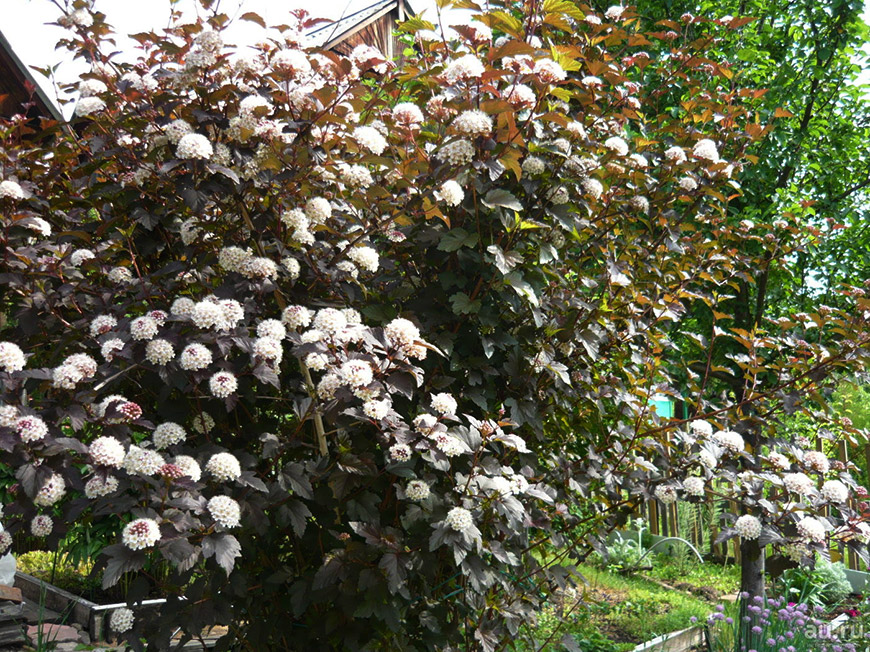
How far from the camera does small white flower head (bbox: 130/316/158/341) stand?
1.61 metres

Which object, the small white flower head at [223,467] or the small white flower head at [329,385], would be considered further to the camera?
the small white flower head at [329,385]

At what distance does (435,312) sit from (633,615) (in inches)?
104

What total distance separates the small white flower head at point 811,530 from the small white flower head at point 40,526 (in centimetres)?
190

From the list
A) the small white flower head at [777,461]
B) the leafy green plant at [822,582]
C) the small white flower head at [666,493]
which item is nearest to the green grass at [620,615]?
the leafy green plant at [822,582]

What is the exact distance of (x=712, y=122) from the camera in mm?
3109

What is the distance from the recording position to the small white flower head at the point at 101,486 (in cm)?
145

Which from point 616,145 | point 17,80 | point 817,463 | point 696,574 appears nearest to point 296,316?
point 616,145

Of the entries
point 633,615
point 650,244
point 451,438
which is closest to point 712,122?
point 650,244

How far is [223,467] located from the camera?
1533 mm

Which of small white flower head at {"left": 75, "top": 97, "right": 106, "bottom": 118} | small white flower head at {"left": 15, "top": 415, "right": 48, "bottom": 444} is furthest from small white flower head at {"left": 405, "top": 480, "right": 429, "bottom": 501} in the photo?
small white flower head at {"left": 75, "top": 97, "right": 106, "bottom": 118}

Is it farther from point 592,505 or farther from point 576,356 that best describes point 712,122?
point 592,505

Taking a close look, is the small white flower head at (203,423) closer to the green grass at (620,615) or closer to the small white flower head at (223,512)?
the small white flower head at (223,512)

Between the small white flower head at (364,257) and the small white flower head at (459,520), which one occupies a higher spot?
the small white flower head at (364,257)

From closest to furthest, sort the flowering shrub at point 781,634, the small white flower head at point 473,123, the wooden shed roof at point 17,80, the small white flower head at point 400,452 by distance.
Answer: the small white flower head at point 400,452 < the small white flower head at point 473,123 < the flowering shrub at point 781,634 < the wooden shed roof at point 17,80
